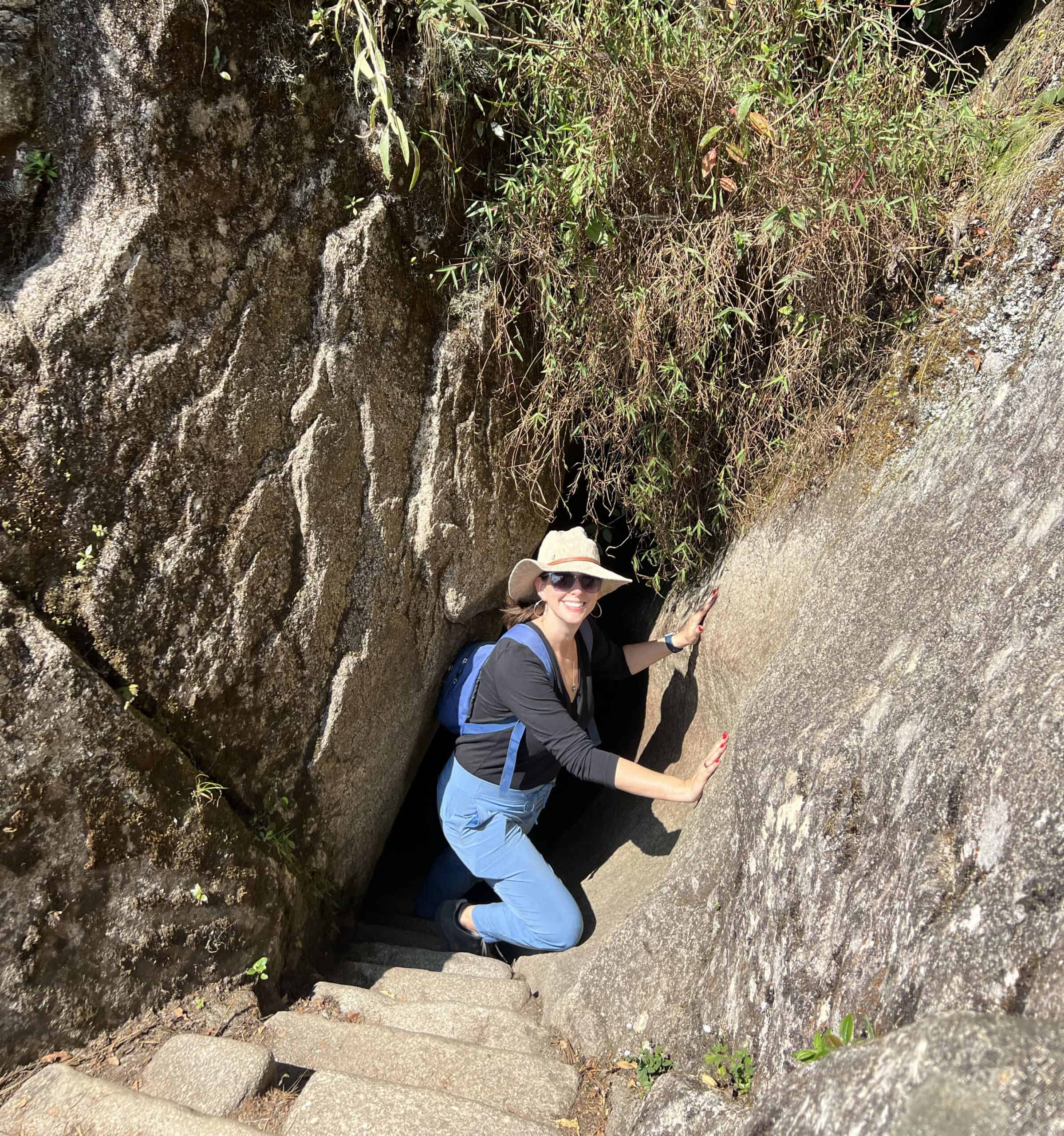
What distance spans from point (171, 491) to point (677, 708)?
2.23 m

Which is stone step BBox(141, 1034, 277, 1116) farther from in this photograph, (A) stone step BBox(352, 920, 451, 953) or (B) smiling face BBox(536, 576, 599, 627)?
(B) smiling face BBox(536, 576, 599, 627)

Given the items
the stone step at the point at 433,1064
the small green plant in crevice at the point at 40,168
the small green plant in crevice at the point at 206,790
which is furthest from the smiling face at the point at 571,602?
the small green plant in crevice at the point at 40,168

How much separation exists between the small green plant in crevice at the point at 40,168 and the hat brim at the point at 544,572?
1.90 m

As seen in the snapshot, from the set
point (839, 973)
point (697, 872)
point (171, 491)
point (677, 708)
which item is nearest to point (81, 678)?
point (171, 491)

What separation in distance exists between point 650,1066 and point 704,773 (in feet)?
2.90

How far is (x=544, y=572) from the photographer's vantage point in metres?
3.21

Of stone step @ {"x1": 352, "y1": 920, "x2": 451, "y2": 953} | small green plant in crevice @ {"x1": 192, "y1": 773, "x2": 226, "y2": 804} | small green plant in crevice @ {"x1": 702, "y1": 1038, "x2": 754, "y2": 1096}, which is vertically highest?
small green plant in crevice @ {"x1": 702, "y1": 1038, "x2": 754, "y2": 1096}

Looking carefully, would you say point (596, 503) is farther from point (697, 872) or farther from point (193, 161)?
point (193, 161)

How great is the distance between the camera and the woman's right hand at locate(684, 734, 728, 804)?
276 centimetres

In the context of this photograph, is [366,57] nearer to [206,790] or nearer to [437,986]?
[206,790]

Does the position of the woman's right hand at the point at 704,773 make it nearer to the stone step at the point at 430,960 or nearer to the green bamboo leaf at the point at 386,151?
the stone step at the point at 430,960

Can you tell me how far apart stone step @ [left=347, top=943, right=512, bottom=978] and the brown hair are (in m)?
1.32

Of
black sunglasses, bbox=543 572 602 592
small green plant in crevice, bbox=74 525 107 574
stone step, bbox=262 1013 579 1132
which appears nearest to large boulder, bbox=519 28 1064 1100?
stone step, bbox=262 1013 579 1132

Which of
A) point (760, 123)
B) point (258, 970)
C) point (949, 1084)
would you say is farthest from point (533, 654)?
point (949, 1084)
